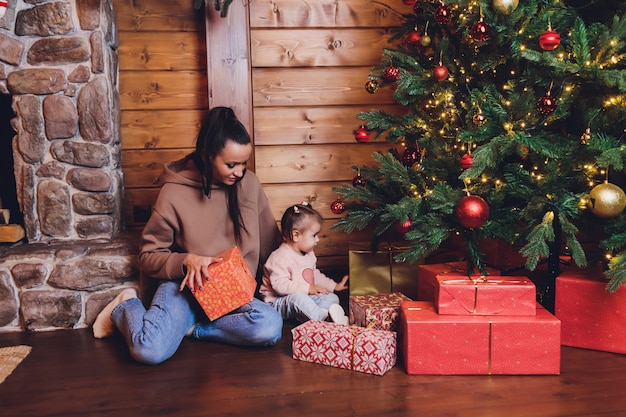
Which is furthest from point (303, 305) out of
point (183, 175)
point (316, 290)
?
point (183, 175)

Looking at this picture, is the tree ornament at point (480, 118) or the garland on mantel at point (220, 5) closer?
the tree ornament at point (480, 118)

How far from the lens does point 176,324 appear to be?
6.88ft

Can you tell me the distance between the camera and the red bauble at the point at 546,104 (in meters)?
1.94

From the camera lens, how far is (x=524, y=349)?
1.84 m

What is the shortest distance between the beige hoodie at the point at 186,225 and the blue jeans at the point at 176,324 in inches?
4.8

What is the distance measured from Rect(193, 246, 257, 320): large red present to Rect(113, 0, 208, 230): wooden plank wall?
3.07 feet

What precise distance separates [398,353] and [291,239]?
73cm

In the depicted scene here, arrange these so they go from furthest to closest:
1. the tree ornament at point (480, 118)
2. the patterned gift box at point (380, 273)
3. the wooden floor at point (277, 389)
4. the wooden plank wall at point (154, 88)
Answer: the wooden plank wall at point (154, 88) → the patterned gift box at point (380, 273) → the tree ornament at point (480, 118) → the wooden floor at point (277, 389)

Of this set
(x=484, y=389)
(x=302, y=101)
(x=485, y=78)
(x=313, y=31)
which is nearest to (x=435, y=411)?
(x=484, y=389)

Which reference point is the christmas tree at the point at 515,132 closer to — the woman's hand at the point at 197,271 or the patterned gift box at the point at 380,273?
the patterned gift box at the point at 380,273

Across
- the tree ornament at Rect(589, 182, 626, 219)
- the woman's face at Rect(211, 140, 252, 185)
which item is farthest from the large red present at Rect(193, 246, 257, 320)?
the tree ornament at Rect(589, 182, 626, 219)

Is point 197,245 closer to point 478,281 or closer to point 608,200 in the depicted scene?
point 478,281

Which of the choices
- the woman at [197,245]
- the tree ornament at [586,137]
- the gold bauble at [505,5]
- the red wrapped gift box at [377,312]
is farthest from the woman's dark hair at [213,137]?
the tree ornament at [586,137]

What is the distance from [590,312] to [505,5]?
1.13m
